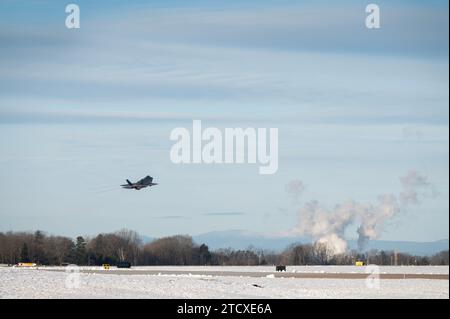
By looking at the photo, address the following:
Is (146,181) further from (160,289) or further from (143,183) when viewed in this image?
(160,289)

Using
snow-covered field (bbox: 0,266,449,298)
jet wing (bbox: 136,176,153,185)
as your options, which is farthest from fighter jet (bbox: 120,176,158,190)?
snow-covered field (bbox: 0,266,449,298)

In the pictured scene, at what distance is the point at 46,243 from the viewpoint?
16400 centimetres

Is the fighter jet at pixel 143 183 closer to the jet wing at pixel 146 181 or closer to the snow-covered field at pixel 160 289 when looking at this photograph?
the jet wing at pixel 146 181

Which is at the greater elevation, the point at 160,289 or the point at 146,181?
the point at 146,181

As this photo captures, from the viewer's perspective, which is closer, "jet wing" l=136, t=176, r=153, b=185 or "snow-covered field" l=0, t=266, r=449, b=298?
"snow-covered field" l=0, t=266, r=449, b=298

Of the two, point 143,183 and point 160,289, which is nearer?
point 160,289

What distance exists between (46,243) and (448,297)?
121012mm

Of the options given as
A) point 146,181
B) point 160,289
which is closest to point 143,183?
point 146,181

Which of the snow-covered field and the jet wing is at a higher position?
the jet wing

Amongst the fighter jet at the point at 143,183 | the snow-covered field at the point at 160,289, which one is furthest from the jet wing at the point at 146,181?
the snow-covered field at the point at 160,289

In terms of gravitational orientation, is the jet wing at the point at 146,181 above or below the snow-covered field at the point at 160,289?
above

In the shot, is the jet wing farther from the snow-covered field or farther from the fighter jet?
the snow-covered field
